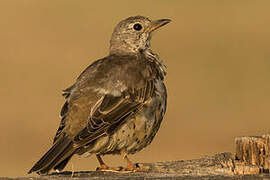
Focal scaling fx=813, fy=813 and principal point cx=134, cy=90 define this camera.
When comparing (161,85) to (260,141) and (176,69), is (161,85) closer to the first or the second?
(260,141)

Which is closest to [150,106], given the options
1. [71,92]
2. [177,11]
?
[71,92]

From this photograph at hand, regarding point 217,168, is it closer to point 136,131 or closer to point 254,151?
point 254,151

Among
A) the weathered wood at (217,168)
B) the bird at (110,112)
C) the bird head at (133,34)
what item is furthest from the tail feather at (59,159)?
the bird head at (133,34)

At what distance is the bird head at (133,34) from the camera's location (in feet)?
36.9

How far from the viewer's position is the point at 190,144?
1873cm

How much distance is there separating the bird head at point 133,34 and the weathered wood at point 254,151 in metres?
2.82

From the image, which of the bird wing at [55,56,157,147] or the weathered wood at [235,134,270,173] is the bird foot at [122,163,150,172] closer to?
the bird wing at [55,56,157,147]

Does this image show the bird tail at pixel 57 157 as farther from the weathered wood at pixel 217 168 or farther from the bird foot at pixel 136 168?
the bird foot at pixel 136 168

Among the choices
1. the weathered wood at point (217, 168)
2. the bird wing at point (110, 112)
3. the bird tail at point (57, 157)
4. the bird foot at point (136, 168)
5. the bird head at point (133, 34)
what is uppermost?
the bird head at point (133, 34)

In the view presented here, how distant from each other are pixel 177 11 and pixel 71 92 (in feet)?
74.2

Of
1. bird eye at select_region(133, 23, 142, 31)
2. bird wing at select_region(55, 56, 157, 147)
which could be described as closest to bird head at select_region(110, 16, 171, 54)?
bird eye at select_region(133, 23, 142, 31)

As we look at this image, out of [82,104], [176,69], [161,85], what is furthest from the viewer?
[176,69]

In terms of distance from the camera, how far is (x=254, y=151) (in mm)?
8789

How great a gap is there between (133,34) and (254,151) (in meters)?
3.20
